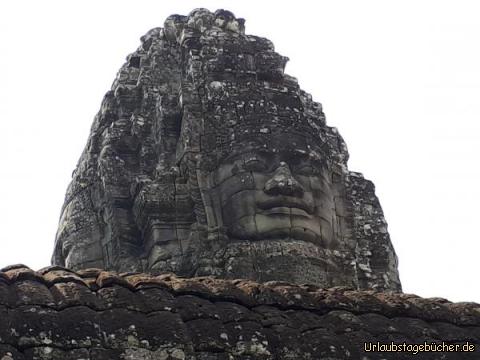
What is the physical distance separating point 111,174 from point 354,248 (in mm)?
3276

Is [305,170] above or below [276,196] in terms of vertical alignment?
above

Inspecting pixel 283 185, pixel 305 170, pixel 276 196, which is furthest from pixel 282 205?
pixel 305 170

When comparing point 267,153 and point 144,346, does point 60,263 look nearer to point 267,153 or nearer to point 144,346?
point 267,153

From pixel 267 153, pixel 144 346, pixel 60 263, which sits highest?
pixel 267 153

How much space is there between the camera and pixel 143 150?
14562 mm

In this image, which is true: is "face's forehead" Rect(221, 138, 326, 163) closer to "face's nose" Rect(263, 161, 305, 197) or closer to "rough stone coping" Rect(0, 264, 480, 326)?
"face's nose" Rect(263, 161, 305, 197)

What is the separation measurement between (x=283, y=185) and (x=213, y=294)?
3.80 meters

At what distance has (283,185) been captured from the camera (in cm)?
1295

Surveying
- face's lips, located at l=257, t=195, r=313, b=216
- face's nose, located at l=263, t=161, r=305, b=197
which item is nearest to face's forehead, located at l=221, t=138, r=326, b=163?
face's nose, located at l=263, t=161, r=305, b=197

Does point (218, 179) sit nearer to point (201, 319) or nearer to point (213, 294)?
point (213, 294)

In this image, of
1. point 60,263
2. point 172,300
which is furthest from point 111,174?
point 172,300

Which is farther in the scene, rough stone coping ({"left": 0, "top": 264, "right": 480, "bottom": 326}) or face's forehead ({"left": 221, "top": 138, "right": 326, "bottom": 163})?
face's forehead ({"left": 221, "top": 138, "right": 326, "bottom": 163})

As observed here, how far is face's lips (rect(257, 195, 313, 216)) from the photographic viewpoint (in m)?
13.0

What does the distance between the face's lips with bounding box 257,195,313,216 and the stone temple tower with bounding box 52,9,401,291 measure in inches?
0.5
